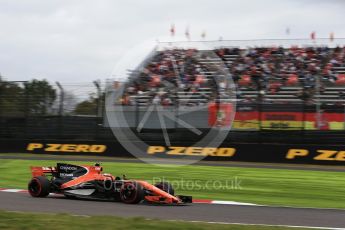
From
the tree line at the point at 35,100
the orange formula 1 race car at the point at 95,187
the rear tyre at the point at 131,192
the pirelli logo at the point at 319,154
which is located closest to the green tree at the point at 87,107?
the tree line at the point at 35,100

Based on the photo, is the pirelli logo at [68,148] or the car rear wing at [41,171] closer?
the car rear wing at [41,171]

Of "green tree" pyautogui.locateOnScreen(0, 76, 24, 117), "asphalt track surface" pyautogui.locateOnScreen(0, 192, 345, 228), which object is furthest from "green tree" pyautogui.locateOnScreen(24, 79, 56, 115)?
"asphalt track surface" pyautogui.locateOnScreen(0, 192, 345, 228)

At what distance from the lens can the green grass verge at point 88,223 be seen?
233 inches

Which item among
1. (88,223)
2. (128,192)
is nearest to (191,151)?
(128,192)

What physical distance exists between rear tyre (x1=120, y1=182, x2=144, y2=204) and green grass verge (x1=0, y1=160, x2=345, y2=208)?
71.6 inches

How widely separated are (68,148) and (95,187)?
11.9m

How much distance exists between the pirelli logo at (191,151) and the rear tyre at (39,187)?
32.3 ft

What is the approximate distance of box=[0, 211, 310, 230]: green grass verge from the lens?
5.92 meters

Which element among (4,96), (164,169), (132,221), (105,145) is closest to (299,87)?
(105,145)

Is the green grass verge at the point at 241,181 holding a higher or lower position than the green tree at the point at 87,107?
lower

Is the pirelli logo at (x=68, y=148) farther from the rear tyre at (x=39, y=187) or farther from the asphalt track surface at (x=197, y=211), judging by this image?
the asphalt track surface at (x=197, y=211)

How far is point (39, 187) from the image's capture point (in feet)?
30.7

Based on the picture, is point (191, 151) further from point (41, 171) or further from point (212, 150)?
point (41, 171)

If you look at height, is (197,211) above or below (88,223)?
below
